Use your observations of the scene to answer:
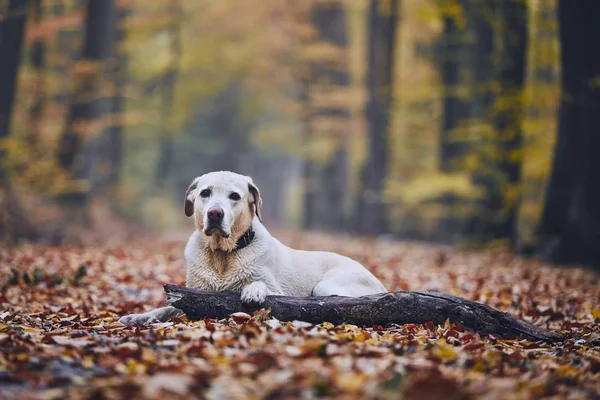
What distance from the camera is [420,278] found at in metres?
9.95

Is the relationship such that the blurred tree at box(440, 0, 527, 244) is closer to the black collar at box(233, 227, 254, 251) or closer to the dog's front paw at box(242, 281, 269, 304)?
the black collar at box(233, 227, 254, 251)

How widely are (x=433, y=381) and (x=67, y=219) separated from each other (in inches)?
564

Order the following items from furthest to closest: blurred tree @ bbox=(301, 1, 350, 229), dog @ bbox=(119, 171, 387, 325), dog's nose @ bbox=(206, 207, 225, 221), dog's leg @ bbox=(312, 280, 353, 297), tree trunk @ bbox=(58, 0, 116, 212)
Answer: blurred tree @ bbox=(301, 1, 350, 229)
tree trunk @ bbox=(58, 0, 116, 212)
dog's leg @ bbox=(312, 280, 353, 297)
dog @ bbox=(119, 171, 387, 325)
dog's nose @ bbox=(206, 207, 225, 221)

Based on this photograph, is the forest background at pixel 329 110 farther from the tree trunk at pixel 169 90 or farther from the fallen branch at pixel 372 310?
the fallen branch at pixel 372 310

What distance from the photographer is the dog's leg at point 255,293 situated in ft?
17.5

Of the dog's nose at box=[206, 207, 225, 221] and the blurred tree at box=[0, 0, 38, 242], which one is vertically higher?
the blurred tree at box=[0, 0, 38, 242]

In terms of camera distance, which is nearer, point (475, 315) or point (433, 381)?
point (433, 381)

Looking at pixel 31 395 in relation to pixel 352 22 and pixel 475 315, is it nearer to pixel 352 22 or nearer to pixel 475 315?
pixel 475 315

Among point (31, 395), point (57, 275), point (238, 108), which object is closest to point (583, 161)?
point (57, 275)

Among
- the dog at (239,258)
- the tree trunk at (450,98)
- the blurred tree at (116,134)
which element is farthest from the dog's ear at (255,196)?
the blurred tree at (116,134)

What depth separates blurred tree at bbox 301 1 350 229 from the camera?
2452cm

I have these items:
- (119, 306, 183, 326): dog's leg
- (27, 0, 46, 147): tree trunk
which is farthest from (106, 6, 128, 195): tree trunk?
(119, 306, 183, 326): dog's leg

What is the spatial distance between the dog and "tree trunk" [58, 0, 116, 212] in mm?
11335

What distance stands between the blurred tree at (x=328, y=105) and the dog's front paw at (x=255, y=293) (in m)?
18.2
